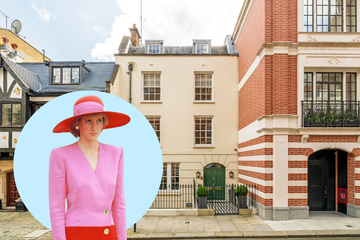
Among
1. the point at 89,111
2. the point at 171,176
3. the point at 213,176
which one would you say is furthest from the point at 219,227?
the point at 89,111

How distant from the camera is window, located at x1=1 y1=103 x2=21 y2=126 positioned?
46.7 feet

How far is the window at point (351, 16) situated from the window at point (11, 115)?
1791 cm

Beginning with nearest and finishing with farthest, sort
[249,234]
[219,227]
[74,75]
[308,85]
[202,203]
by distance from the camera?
1. [249,234]
2. [219,227]
3. [202,203]
4. [308,85]
5. [74,75]

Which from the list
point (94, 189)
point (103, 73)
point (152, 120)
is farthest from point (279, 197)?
point (103, 73)

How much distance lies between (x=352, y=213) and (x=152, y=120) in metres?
12.1

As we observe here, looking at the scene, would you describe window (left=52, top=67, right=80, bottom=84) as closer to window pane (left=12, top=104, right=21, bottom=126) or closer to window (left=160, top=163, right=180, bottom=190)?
window pane (left=12, top=104, right=21, bottom=126)

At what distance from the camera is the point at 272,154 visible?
11.5 m

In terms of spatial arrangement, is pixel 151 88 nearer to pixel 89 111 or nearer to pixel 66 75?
pixel 66 75

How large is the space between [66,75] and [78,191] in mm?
15831

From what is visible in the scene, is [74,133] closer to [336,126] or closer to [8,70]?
[336,126]

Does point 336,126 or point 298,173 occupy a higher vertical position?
point 336,126

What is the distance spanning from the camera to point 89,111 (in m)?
2.71

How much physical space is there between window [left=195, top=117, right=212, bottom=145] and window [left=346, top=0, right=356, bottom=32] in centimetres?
911

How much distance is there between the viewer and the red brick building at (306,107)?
1142cm
